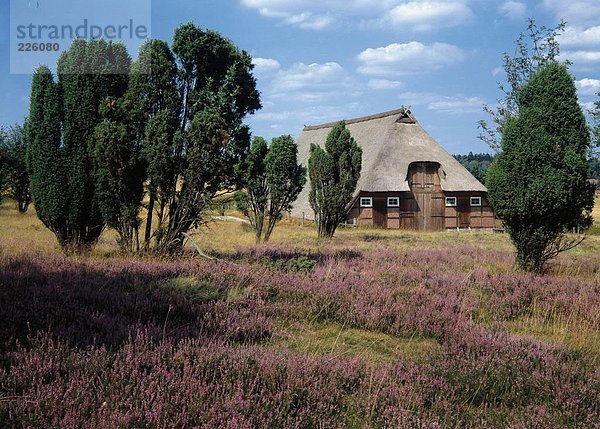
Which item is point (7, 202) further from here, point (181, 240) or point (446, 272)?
point (446, 272)

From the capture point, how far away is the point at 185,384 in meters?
3.80

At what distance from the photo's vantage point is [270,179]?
2023 centimetres

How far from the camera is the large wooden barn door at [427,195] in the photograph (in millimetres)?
35938

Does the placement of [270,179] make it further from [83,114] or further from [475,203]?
[475,203]

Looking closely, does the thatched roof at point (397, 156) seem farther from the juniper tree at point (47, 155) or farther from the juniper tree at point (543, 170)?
the juniper tree at point (47, 155)

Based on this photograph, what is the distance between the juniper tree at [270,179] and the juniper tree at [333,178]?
173 inches

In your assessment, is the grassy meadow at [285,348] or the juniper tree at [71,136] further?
the juniper tree at [71,136]

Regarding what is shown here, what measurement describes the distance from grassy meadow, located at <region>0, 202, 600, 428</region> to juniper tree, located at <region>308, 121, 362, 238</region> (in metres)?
15.5

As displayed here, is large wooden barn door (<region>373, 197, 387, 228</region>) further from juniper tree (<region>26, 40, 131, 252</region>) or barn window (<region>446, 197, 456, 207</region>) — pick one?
juniper tree (<region>26, 40, 131, 252</region>)

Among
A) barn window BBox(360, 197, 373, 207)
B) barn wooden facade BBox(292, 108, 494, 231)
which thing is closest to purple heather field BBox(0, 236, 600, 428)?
barn window BBox(360, 197, 373, 207)

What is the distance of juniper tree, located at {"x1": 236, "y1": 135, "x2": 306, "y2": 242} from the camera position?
66.0ft

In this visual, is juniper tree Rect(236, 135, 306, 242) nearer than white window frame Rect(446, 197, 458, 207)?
Yes

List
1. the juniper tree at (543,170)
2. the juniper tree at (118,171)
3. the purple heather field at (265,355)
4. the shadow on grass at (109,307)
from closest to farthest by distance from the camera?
the purple heather field at (265,355), the shadow on grass at (109,307), the juniper tree at (118,171), the juniper tree at (543,170)

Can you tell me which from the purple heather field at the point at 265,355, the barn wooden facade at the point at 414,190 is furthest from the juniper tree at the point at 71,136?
the barn wooden facade at the point at 414,190
